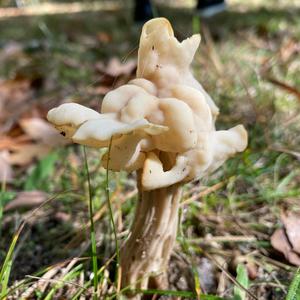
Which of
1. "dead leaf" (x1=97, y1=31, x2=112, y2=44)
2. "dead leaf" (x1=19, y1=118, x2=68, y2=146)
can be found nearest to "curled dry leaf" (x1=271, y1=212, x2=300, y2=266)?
"dead leaf" (x1=19, y1=118, x2=68, y2=146)

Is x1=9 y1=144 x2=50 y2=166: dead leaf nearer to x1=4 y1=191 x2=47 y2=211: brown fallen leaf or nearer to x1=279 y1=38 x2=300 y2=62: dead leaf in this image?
x1=4 y1=191 x2=47 y2=211: brown fallen leaf

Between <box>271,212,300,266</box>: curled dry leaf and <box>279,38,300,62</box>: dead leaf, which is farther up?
<box>279,38,300,62</box>: dead leaf

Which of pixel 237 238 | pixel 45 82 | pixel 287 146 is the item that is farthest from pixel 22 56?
pixel 237 238

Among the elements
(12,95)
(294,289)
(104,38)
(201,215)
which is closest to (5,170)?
(201,215)

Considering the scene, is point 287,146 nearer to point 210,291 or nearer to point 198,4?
point 210,291

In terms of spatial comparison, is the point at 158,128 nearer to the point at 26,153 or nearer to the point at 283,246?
the point at 283,246

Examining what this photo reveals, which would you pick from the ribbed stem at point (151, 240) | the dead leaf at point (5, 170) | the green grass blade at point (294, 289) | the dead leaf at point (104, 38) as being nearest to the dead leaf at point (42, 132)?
the dead leaf at point (5, 170)

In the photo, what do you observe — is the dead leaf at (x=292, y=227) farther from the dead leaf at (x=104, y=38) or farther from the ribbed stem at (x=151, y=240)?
the dead leaf at (x=104, y=38)
